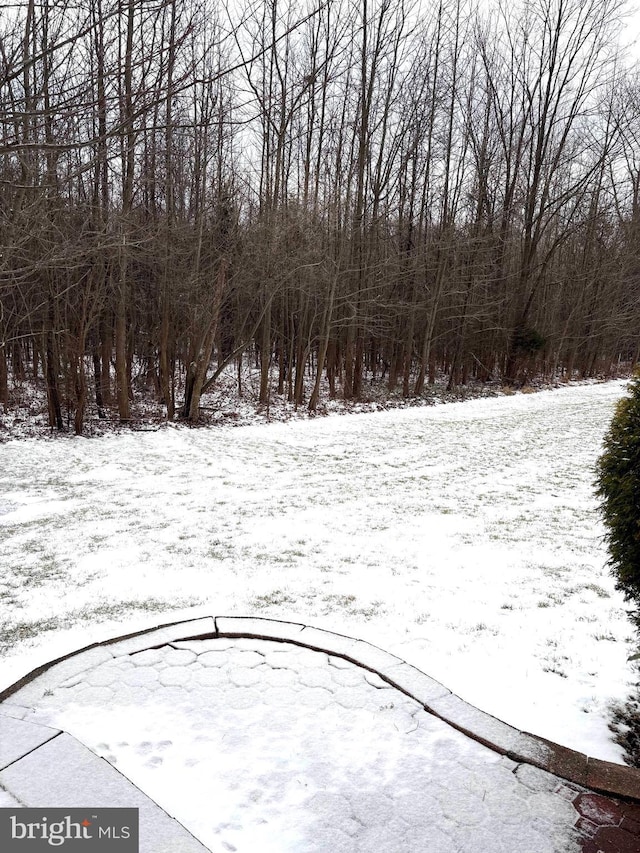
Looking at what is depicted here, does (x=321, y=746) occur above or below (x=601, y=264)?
below

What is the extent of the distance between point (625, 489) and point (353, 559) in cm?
275

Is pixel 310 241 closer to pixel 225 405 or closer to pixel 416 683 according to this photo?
pixel 225 405

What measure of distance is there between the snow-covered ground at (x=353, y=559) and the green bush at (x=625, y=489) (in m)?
0.83

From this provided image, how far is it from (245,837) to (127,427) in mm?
11150

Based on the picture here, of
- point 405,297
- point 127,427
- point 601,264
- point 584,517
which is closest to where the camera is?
point 584,517

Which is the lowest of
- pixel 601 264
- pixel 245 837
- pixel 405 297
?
pixel 245 837

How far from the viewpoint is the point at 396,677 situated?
3000 mm

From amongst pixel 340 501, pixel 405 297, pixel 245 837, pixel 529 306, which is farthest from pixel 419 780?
pixel 529 306

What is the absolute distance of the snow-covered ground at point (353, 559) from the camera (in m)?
3.25

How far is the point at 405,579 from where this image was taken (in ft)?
14.6

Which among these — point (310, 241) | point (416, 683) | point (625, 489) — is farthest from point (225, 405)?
point (625, 489)

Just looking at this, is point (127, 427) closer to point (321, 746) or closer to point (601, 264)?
point (321, 746)

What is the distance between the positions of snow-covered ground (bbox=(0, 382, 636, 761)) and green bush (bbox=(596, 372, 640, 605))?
0.83m

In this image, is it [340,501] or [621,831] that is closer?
[621,831]
